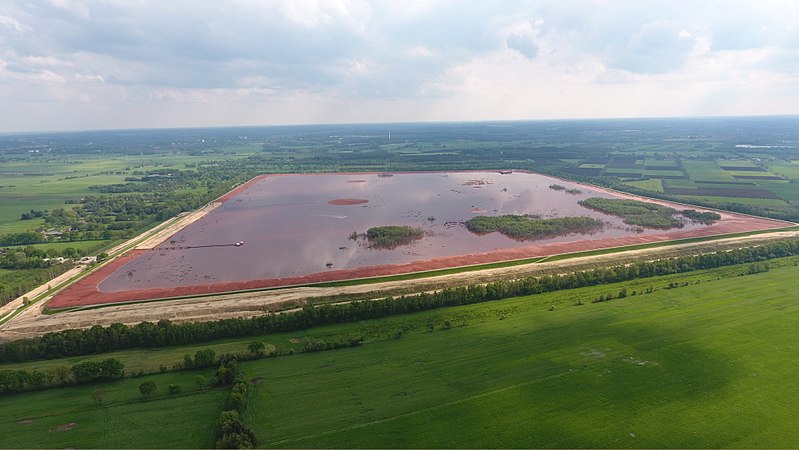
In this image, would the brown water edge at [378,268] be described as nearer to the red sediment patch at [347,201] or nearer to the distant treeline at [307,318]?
the distant treeline at [307,318]

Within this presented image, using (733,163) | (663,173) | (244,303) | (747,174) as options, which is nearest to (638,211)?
(663,173)

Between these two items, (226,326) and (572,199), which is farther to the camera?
(572,199)

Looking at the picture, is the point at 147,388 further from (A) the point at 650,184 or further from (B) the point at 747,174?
(B) the point at 747,174

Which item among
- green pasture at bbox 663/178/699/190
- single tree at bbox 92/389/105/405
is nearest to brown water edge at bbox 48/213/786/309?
single tree at bbox 92/389/105/405

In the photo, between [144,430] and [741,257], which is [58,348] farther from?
[741,257]

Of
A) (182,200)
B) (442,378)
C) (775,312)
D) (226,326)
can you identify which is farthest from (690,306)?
(182,200)

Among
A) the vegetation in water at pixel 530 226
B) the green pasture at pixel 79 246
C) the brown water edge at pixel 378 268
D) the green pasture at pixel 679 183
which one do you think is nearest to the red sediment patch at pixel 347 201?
the vegetation in water at pixel 530 226
